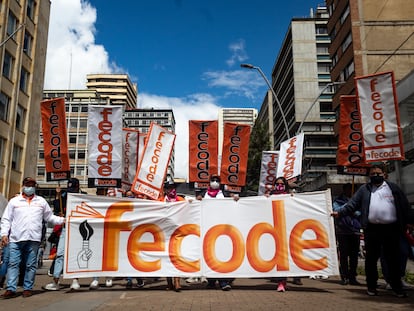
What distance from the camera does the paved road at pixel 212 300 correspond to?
5.43 metres

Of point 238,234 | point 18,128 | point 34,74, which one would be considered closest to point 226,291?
point 238,234

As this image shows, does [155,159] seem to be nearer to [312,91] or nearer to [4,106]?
[4,106]

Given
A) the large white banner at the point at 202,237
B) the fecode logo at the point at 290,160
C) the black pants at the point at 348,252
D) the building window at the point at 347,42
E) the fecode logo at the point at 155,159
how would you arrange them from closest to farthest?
1. the large white banner at the point at 202,237
2. the black pants at the point at 348,252
3. the fecode logo at the point at 155,159
4. the fecode logo at the point at 290,160
5. the building window at the point at 347,42

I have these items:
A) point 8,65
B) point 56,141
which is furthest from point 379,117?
point 8,65

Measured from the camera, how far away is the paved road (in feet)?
17.8

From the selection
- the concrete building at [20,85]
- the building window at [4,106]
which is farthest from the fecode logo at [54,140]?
the building window at [4,106]

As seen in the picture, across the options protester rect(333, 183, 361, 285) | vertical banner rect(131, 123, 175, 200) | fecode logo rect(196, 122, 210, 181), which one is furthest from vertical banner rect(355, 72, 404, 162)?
fecode logo rect(196, 122, 210, 181)

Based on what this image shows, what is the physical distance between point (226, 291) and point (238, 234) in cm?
102

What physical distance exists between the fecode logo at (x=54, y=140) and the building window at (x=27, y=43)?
24.7 m

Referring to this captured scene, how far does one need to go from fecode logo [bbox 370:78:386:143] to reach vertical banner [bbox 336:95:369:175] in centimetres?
94

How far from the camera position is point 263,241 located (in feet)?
24.3

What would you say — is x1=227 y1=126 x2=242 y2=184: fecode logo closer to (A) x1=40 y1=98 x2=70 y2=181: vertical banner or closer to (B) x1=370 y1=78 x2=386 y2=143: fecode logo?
(B) x1=370 y1=78 x2=386 y2=143: fecode logo

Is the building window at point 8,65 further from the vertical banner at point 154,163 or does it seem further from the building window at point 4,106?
the vertical banner at point 154,163

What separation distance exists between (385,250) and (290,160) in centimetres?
636
